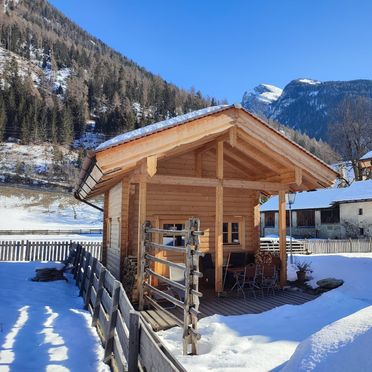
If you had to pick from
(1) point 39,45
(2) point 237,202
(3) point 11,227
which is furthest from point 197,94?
(2) point 237,202

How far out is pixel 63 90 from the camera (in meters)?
108

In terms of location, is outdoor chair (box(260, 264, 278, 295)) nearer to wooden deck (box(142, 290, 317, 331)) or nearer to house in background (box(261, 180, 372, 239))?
wooden deck (box(142, 290, 317, 331))

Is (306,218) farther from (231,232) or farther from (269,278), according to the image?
(269,278)

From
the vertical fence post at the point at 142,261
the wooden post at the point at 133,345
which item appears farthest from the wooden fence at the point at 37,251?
the wooden post at the point at 133,345

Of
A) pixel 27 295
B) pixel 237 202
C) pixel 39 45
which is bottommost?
pixel 27 295

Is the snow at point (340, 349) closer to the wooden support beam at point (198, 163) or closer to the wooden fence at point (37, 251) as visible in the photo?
the wooden support beam at point (198, 163)

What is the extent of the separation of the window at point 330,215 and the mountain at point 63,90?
2379 inches

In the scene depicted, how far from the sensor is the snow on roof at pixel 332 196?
3042 centimetres

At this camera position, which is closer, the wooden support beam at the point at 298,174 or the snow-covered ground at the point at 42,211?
the wooden support beam at the point at 298,174

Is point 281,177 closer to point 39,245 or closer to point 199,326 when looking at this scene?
point 199,326

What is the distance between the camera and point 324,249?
2114cm

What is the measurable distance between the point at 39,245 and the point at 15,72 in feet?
308

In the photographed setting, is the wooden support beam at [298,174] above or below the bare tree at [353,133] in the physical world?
below

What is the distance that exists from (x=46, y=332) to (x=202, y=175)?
259 inches
